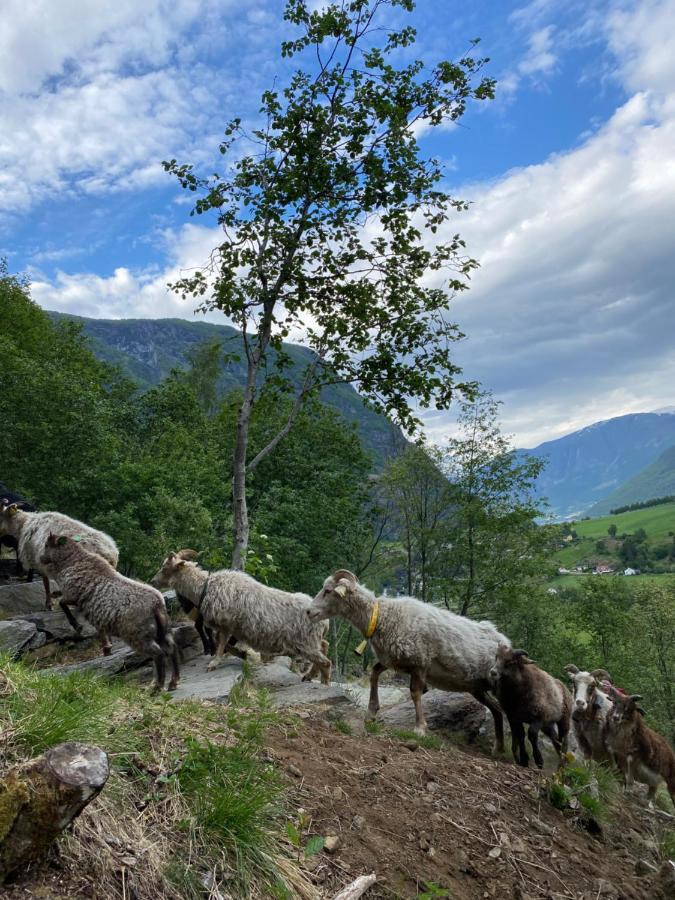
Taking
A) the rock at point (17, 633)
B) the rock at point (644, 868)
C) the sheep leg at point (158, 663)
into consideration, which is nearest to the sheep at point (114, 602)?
the sheep leg at point (158, 663)

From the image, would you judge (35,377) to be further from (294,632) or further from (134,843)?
(134,843)

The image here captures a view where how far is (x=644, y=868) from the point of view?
618cm

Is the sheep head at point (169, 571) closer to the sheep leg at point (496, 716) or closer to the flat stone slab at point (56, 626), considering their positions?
the flat stone slab at point (56, 626)

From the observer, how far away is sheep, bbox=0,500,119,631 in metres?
12.5

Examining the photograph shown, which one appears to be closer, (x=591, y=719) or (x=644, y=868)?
(x=644, y=868)

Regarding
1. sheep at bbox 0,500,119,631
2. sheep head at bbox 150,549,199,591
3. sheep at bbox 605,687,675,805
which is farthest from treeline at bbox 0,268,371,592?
sheep at bbox 605,687,675,805

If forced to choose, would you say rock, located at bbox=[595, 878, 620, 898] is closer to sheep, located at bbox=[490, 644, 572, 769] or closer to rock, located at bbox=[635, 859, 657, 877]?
rock, located at bbox=[635, 859, 657, 877]

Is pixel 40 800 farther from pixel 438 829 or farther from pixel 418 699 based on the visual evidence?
pixel 418 699

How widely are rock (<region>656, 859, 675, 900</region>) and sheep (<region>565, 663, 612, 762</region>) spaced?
191 inches

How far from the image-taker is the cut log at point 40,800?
301cm

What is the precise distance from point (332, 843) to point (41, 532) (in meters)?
10.6

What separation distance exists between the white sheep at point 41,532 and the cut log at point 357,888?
9230mm

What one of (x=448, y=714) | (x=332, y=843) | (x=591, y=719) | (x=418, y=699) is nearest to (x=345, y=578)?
(x=418, y=699)

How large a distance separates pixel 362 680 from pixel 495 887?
451 inches
